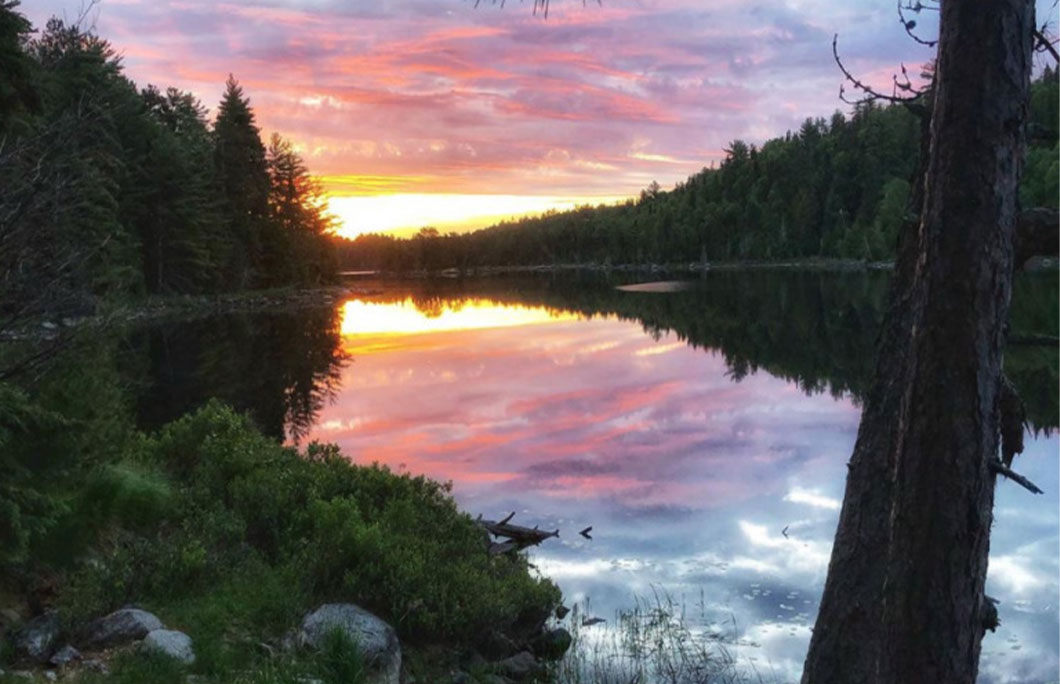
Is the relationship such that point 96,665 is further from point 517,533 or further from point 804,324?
point 804,324

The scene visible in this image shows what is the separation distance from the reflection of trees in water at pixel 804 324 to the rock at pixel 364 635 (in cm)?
782

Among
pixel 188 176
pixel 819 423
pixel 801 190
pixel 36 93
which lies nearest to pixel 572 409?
pixel 819 423

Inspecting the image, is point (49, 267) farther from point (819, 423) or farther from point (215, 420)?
→ point (819, 423)

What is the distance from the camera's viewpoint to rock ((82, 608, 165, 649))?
8852 millimetres

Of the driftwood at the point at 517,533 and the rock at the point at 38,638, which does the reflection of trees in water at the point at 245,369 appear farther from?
the rock at the point at 38,638

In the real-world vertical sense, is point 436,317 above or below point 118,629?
above

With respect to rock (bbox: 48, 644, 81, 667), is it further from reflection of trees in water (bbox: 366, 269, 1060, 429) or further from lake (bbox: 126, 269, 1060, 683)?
reflection of trees in water (bbox: 366, 269, 1060, 429)

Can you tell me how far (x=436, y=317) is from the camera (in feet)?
242

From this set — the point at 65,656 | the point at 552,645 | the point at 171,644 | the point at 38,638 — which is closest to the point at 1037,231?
the point at 171,644

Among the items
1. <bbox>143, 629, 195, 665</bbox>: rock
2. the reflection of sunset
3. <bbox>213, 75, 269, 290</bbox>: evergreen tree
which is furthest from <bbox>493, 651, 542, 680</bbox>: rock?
<bbox>213, 75, 269, 290</bbox>: evergreen tree

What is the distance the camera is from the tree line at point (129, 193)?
7.56m

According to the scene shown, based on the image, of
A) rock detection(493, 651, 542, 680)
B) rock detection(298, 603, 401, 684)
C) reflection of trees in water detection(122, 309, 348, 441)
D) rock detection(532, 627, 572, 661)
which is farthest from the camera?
reflection of trees in water detection(122, 309, 348, 441)

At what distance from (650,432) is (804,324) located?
101ft

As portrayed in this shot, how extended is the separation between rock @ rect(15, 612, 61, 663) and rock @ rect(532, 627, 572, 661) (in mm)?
5794
